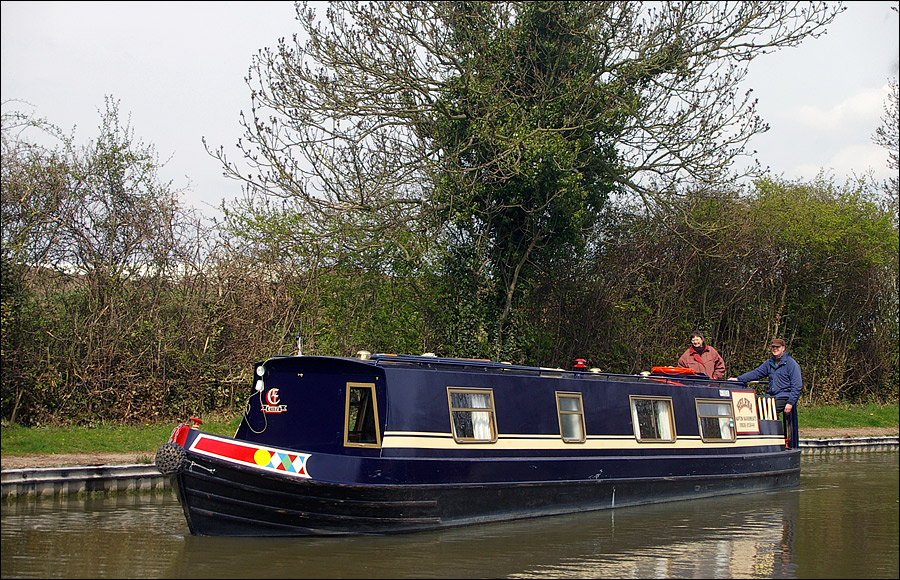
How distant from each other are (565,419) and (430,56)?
906cm

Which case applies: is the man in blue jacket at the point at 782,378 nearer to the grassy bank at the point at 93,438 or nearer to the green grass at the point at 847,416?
the green grass at the point at 847,416

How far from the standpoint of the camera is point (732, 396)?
45.7ft

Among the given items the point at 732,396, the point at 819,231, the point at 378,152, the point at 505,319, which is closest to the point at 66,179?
the point at 378,152

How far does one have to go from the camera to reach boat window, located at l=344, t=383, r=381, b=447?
31.2ft

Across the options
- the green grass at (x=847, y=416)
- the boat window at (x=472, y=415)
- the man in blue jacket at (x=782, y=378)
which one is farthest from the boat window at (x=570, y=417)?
the green grass at (x=847, y=416)

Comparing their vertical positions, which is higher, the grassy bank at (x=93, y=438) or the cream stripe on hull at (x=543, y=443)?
the grassy bank at (x=93, y=438)

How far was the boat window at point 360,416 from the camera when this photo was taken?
9.52 m

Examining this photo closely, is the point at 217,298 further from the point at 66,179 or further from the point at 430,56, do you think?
the point at 430,56

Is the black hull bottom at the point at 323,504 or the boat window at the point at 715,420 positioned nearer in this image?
the black hull bottom at the point at 323,504

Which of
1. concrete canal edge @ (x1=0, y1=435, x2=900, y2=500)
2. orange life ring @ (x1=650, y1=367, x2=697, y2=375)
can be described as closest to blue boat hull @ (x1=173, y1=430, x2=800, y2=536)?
concrete canal edge @ (x1=0, y1=435, x2=900, y2=500)

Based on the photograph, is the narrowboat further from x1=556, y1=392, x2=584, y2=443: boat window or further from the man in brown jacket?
the man in brown jacket

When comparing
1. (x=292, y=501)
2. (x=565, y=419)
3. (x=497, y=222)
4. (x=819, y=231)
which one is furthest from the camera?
(x=819, y=231)

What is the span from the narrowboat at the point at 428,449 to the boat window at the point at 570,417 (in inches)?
1.0

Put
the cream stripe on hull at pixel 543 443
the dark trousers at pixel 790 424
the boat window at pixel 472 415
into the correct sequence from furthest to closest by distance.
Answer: the dark trousers at pixel 790 424
the boat window at pixel 472 415
the cream stripe on hull at pixel 543 443
